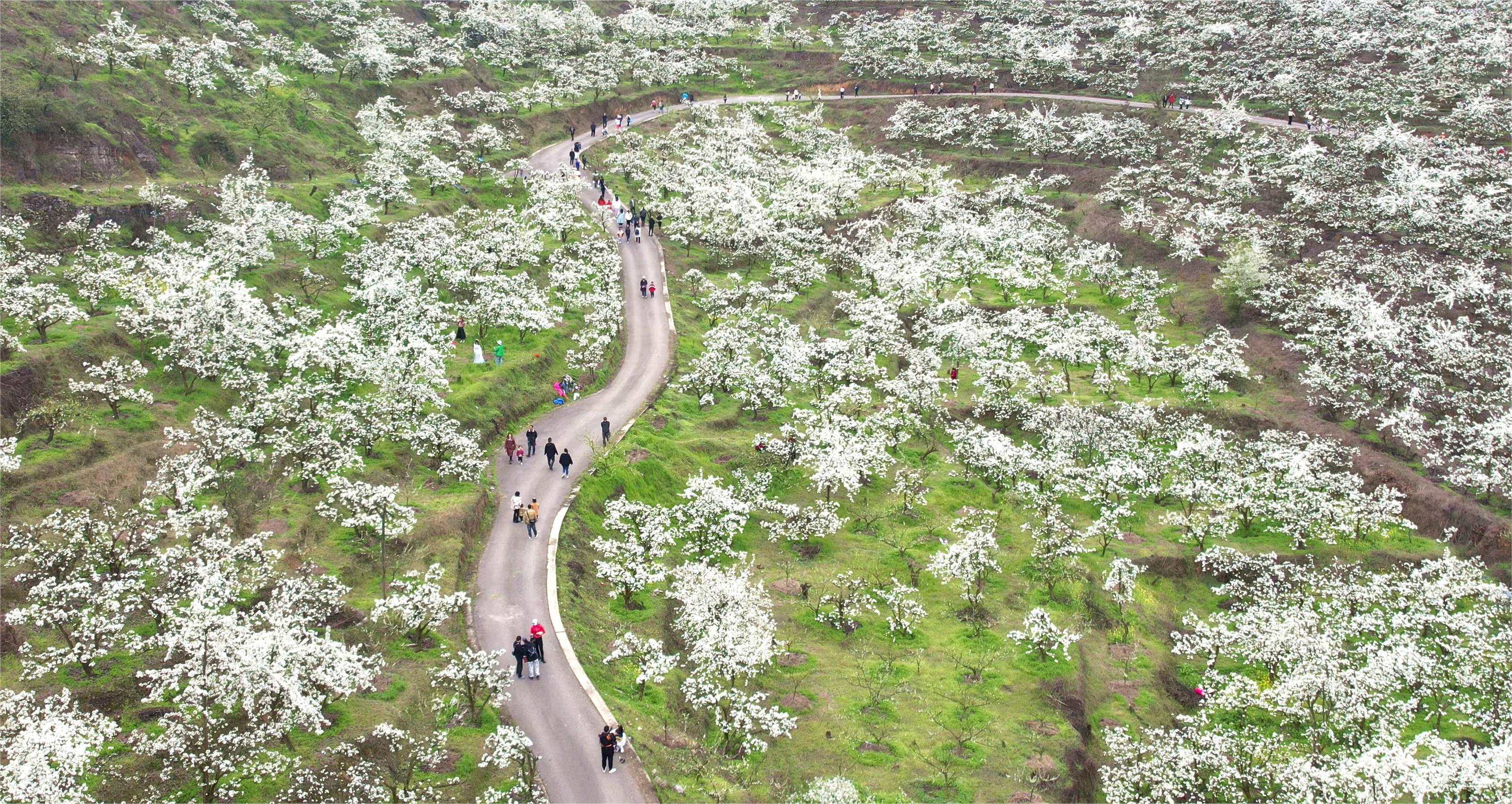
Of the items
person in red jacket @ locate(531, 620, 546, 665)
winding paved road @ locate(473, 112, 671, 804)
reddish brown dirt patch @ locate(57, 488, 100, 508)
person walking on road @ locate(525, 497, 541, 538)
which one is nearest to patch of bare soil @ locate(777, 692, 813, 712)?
winding paved road @ locate(473, 112, 671, 804)

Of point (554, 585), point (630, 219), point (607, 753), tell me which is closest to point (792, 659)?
point (554, 585)

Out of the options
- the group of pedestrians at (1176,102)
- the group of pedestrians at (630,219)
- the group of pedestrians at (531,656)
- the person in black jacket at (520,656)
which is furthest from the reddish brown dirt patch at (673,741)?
the group of pedestrians at (1176,102)

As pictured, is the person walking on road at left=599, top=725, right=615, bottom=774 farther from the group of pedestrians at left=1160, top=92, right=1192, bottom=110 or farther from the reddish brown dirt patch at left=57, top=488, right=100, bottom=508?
the group of pedestrians at left=1160, top=92, right=1192, bottom=110

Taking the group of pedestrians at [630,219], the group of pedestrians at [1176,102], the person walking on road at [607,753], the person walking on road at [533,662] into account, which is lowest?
the person walking on road at [607,753]

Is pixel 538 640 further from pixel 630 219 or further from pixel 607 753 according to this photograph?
pixel 630 219

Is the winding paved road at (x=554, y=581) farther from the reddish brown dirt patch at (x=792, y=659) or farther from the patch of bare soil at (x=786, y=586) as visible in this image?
the patch of bare soil at (x=786, y=586)
